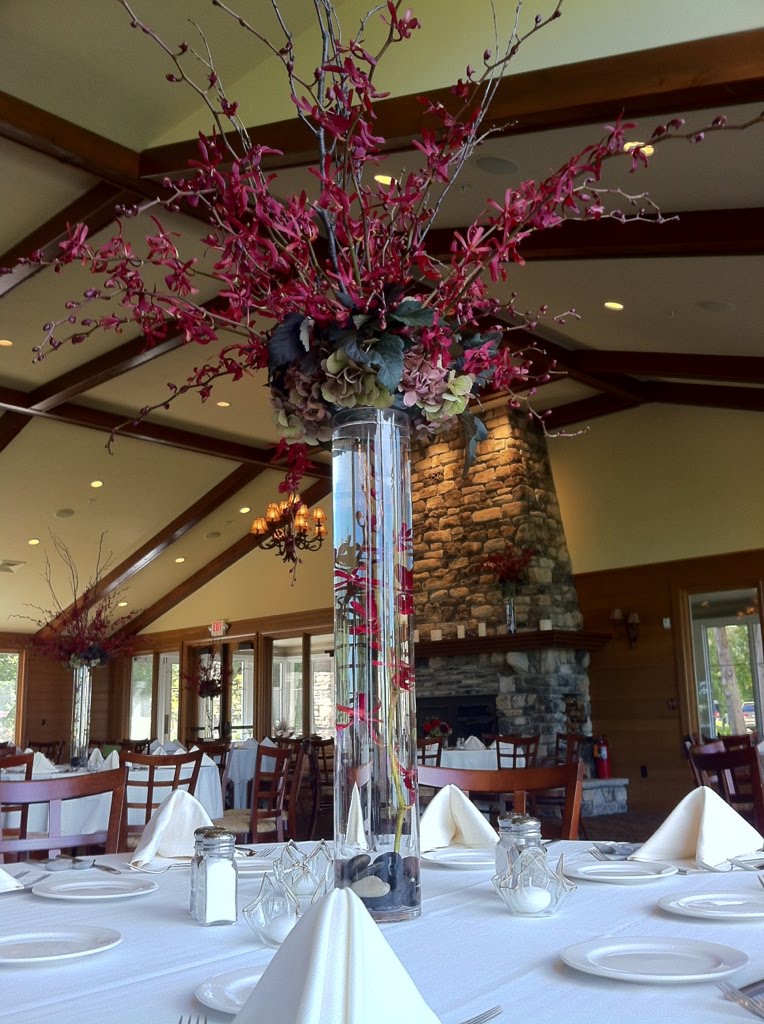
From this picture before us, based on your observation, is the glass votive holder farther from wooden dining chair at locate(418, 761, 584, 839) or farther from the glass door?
the glass door

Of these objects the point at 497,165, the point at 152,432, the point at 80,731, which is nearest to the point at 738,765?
the point at 497,165

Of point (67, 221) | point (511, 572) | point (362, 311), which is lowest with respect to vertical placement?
point (362, 311)

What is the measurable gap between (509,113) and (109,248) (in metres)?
3.49

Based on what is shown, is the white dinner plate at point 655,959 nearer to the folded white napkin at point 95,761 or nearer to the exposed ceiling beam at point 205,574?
the folded white napkin at point 95,761

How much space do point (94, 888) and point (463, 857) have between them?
715mm

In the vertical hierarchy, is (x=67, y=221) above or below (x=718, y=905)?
above

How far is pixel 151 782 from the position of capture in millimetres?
4902

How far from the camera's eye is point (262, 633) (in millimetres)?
14344

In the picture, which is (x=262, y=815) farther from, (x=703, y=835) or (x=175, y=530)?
(x=175, y=530)

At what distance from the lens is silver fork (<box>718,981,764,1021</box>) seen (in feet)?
2.92

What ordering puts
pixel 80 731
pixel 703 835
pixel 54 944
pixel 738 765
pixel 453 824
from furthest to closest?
pixel 80 731 < pixel 738 765 < pixel 453 824 < pixel 703 835 < pixel 54 944

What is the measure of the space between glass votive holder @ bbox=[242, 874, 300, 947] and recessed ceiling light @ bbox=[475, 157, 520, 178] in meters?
4.64

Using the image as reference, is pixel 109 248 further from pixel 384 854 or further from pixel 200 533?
pixel 200 533

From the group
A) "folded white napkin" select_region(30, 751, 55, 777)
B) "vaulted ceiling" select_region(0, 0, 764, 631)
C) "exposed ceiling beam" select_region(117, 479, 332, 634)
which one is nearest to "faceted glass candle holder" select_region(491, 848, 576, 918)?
"vaulted ceiling" select_region(0, 0, 764, 631)
